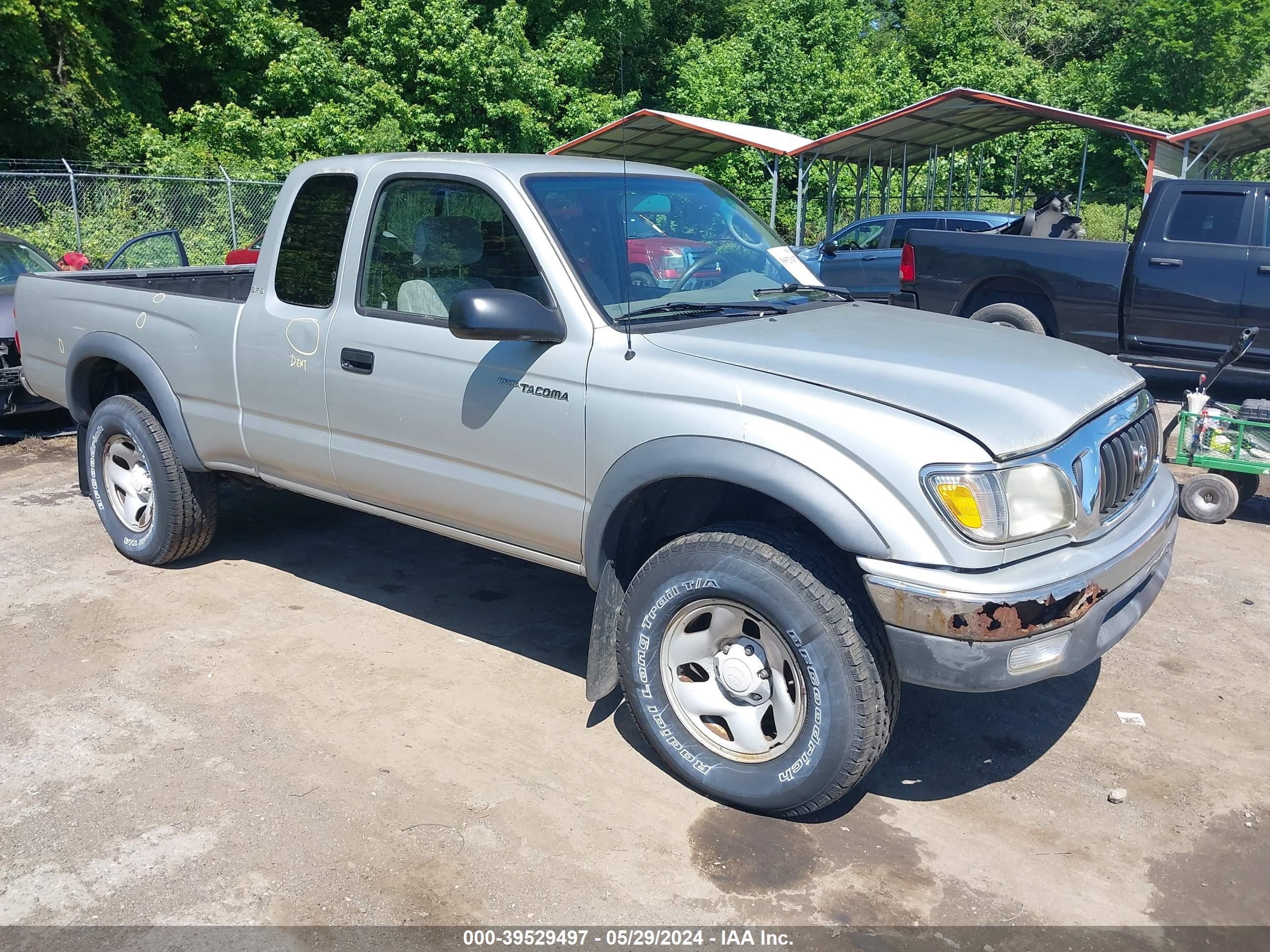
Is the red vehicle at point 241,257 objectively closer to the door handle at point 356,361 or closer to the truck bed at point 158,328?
the truck bed at point 158,328

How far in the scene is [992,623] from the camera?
297 centimetres

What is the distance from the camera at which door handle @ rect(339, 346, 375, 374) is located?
425 cm

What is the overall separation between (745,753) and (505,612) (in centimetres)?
191

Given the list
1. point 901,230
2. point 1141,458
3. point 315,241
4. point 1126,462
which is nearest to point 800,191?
point 901,230

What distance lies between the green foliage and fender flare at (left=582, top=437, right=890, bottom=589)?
13570 millimetres

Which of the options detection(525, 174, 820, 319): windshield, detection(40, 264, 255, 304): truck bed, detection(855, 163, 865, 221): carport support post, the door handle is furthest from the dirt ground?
detection(855, 163, 865, 221): carport support post

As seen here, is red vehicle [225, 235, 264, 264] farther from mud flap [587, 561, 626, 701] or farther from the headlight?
the headlight

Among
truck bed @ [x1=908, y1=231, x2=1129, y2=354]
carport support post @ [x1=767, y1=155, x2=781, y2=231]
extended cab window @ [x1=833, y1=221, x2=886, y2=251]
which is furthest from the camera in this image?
carport support post @ [x1=767, y1=155, x2=781, y2=231]

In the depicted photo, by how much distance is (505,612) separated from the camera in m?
5.12

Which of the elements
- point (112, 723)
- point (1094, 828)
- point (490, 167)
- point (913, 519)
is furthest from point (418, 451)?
point (1094, 828)

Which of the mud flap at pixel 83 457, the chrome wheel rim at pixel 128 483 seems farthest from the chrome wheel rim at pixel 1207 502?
the mud flap at pixel 83 457

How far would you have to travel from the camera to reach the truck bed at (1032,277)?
9.45 meters

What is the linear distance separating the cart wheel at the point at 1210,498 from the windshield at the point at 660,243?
11.5ft

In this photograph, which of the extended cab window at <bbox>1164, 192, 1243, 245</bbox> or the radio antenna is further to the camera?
the extended cab window at <bbox>1164, 192, 1243, 245</bbox>
